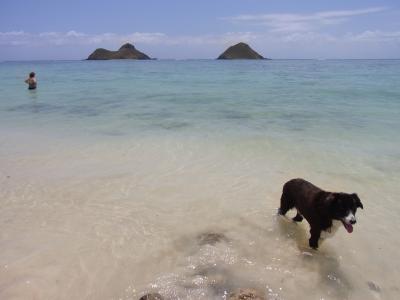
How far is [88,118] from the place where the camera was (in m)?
15.6

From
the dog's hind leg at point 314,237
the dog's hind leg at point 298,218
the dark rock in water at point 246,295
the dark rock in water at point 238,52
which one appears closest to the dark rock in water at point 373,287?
the dog's hind leg at point 314,237

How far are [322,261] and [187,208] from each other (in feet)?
8.12

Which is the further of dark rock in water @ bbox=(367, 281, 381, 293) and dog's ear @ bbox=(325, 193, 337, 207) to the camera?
dog's ear @ bbox=(325, 193, 337, 207)

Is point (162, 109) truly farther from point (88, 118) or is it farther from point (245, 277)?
point (245, 277)

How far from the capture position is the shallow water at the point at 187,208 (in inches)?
194

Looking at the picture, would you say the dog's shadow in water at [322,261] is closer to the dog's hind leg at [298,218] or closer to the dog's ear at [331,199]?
the dog's hind leg at [298,218]

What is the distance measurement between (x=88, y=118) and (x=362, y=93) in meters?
16.4

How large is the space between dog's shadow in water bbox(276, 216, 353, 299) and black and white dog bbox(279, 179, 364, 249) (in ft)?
0.47

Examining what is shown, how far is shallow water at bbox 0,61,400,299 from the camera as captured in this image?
4.93 metres

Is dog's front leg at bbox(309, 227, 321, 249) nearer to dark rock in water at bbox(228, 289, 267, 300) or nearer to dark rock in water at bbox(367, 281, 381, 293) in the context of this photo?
dark rock in water at bbox(367, 281, 381, 293)

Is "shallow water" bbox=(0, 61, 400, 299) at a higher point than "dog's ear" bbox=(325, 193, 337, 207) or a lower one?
lower

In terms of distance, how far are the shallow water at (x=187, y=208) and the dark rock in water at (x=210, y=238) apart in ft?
0.19

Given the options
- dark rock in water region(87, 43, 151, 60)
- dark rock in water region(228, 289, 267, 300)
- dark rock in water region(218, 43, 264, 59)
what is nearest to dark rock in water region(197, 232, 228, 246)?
dark rock in water region(228, 289, 267, 300)

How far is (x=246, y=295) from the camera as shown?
4.45 m
